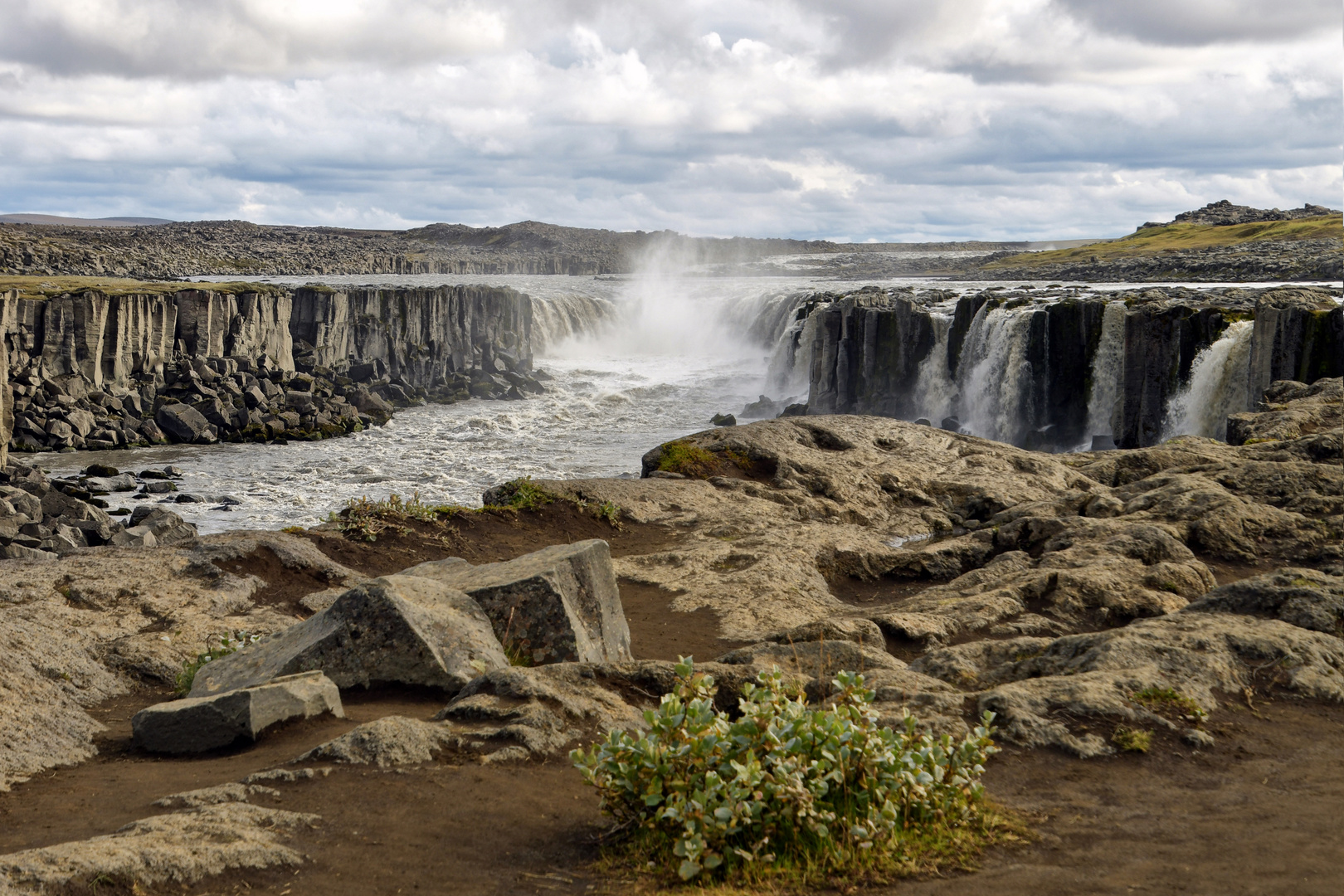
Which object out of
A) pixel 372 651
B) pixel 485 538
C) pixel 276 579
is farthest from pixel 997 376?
pixel 372 651

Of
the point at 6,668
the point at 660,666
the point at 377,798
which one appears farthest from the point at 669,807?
the point at 6,668

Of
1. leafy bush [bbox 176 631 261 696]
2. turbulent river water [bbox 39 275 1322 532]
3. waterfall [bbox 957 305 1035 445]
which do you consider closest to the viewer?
leafy bush [bbox 176 631 261 696]

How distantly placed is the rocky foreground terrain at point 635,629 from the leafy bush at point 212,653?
22 centimetres

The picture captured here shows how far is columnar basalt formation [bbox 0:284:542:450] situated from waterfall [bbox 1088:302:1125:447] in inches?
1213

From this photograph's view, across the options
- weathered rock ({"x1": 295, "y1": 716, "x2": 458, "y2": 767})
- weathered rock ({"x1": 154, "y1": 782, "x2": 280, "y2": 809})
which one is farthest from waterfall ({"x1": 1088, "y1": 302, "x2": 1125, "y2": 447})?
weathered rock ({"x1": 154, "y1": 782, "x2": 280, "y2": 809})

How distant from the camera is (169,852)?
5535 mm

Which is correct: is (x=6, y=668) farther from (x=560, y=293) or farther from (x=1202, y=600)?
(x=560, y=293)

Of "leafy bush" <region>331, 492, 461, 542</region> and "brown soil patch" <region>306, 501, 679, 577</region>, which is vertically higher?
"leafy bush" <region>331, 492, 461, 542</region>

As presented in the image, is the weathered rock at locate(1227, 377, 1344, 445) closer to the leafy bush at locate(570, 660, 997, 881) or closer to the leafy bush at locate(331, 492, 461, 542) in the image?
the leafy bush at locate(331, 492, 461, 542)

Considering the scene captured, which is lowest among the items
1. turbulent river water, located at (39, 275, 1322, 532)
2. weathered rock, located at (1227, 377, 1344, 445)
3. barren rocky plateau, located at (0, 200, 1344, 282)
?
turbulent river water, located at (39, 275, 1322, 532)

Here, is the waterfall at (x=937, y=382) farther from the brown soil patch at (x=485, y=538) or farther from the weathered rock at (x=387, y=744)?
the weathered rock at (x=387, y=744)

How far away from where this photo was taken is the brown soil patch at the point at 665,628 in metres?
11.9

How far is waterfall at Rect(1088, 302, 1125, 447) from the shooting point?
35.5 metres

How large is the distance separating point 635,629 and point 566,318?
63104 mm
